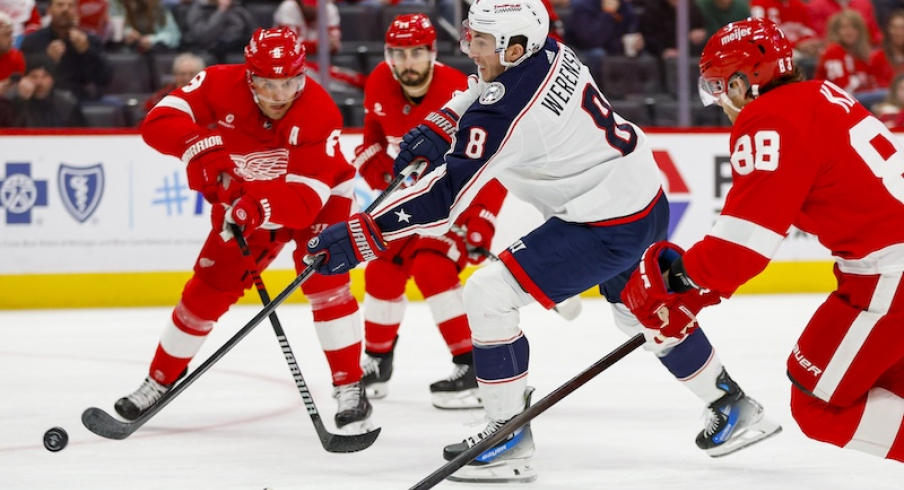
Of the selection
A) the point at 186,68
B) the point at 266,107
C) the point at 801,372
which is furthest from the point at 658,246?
the point at 186,68

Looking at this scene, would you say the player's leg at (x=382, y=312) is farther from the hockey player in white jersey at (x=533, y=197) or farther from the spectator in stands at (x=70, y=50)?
the spectator in stands at (x=70, y=50)

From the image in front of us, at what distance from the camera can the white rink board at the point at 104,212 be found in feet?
20.3

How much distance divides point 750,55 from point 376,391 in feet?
6.98

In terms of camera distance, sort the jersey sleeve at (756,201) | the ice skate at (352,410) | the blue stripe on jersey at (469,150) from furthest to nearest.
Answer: the ice skate at (352,410)
the blue stripe on jersey at (469,150)
the jersey sleeve at (756,201)

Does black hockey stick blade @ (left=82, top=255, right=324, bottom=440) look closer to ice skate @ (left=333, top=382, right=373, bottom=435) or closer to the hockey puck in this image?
the hockey puck

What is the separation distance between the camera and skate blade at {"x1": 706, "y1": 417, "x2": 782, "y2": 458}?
10.5 ft

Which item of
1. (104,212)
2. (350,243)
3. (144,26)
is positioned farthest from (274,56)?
(144,26)

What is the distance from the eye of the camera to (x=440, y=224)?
120 inches

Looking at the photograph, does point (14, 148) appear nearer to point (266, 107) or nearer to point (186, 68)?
point (186, 68)

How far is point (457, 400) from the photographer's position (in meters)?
4.03

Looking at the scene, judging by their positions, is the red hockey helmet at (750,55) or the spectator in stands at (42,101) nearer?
the red hockey helmet at (750,55)

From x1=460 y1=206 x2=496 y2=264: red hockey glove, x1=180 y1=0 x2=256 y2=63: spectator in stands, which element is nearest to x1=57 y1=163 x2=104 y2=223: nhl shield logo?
x1=180 y1=0 x2=256 y2=63: spectator in stands

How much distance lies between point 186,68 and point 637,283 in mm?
4444

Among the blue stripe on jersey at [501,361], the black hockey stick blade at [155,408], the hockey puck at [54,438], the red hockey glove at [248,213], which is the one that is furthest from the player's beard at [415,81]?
the hockey puck at [54,438]
